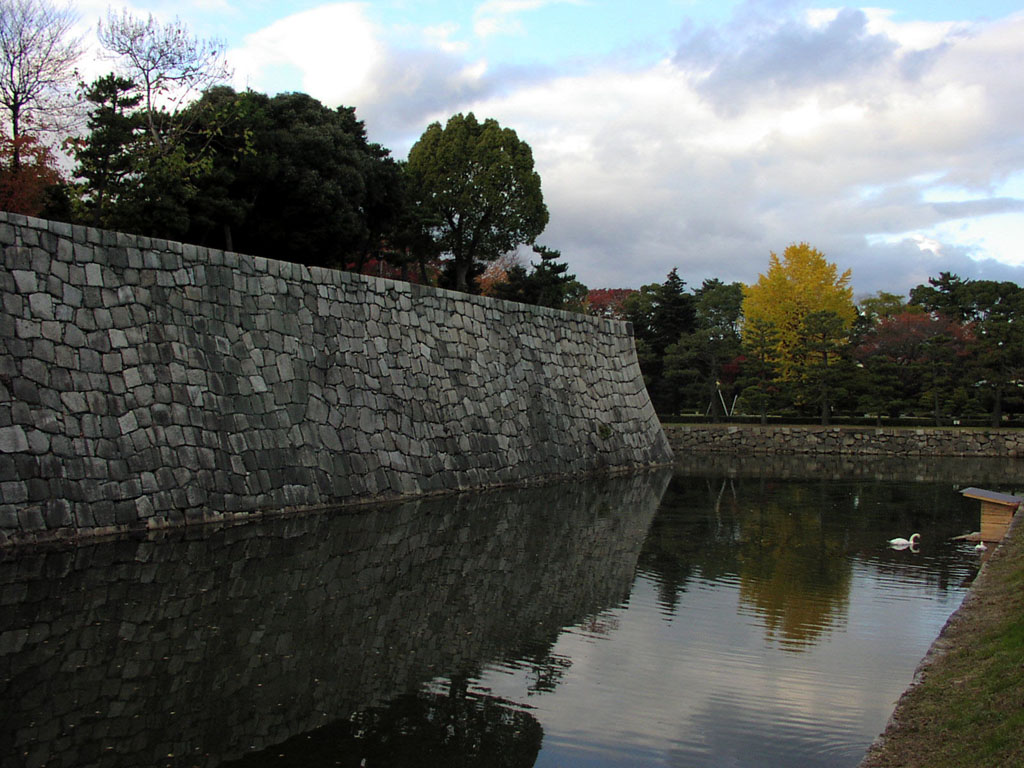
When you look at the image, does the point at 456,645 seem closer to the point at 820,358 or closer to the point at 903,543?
the point at 903,543

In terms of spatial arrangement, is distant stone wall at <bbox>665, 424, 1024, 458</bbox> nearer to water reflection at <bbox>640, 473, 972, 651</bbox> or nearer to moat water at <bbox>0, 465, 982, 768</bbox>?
water reflection at <bbox>640, 473, 972, 651</bbox>

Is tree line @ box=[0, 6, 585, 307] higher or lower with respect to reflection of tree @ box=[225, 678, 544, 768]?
higher

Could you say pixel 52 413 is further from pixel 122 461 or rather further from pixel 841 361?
pixel 841 361

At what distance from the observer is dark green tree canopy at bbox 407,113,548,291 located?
106 feet

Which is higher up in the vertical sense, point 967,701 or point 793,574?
point 967,701

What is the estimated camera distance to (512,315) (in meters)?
18.2

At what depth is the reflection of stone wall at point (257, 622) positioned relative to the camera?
4543mm

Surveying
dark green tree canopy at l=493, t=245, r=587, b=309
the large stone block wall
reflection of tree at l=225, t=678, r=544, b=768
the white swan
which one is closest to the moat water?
reflection of tree at l=225, t=678, r=544, b=768

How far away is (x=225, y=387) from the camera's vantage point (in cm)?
1105

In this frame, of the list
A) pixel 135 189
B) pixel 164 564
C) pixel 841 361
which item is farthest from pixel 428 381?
pixel 841 361

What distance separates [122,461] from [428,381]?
19.6 ft

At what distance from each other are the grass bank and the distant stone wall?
22.6 metres

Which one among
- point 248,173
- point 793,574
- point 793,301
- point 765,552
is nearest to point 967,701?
point 793,574

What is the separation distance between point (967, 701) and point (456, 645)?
3.01 m
